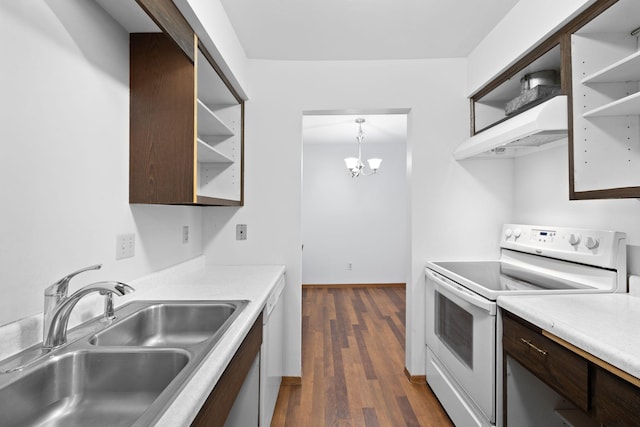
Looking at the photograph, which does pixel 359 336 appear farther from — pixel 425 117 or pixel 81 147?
pixel 81 147

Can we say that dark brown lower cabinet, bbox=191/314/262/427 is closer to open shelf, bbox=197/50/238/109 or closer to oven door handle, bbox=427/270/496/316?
oven door handle, bbox=427/270/496/316

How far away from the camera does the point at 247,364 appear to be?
1248 millimetres

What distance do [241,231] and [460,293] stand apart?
1.56 meters

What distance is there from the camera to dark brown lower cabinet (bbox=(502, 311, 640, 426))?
0.89 metres

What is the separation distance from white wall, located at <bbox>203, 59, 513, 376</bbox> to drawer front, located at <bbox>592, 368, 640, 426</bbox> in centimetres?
145

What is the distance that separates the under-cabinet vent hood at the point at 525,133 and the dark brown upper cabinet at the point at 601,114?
7cm

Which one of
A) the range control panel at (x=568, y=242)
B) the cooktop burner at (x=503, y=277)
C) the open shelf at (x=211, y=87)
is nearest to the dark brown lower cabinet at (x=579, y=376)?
the cooktop burner at (x=503, y=277)

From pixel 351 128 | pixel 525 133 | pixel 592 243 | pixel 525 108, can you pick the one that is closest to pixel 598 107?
pixel 525 133

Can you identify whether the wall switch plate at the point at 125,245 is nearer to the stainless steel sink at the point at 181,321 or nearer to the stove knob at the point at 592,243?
the stainless steel sink at the point at 181,321

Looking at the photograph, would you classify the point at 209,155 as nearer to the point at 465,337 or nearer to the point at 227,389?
the point at 227,389

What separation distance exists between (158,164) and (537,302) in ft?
5.93

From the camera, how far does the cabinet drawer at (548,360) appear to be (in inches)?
40.6

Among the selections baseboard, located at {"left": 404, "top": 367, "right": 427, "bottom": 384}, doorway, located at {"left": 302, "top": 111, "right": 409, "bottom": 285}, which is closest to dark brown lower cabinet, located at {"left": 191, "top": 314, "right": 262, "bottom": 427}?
baseboard, located at {"left": 404, "top": 367, "right": 427, "bottom": 384}

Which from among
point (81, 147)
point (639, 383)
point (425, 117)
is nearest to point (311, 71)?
point (425, 117)
